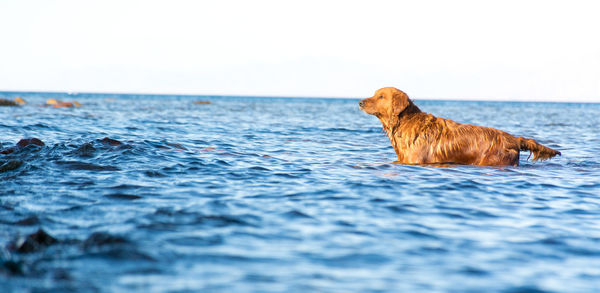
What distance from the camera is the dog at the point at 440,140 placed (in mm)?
10930

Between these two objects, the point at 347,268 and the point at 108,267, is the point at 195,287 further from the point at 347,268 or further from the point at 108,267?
the point at 347,268

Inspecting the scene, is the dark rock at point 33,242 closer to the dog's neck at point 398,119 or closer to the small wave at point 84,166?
the small wave at point 84,166

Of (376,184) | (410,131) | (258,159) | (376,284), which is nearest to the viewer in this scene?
(376,284)

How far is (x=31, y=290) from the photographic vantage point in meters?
3.81

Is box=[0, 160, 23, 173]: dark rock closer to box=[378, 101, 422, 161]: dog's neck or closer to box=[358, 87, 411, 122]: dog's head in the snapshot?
box=[358, 87, 411, 122]: dog's head

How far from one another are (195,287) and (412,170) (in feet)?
23.7

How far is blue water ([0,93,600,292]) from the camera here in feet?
13.9

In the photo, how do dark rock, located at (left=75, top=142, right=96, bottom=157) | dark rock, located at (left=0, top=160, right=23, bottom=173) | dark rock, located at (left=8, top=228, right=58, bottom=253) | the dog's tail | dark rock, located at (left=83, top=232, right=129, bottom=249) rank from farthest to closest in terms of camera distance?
dark rock, located at (left=75, top=142, right=96, bottom=157), the dog's tail, dark rock, located at (left=0, top=160, right=23, bottom=173), dark rock, located at (left=83, top=232, right=129, bottom=249), dark rock, located at (left=8, top=228, right=58, bottom=253)

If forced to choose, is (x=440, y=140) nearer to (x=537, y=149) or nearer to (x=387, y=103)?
(x=387, y=103)

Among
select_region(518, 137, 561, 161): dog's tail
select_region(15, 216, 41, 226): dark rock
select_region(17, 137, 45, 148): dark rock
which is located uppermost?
select_region(518, 137, 561, 161): dog's tail

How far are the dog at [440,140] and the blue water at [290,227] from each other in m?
0.39

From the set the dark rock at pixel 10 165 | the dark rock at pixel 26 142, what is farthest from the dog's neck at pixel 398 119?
the dark rock at pixel 26 142

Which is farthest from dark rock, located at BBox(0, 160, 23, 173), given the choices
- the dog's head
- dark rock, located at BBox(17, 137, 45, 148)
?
the dog's head

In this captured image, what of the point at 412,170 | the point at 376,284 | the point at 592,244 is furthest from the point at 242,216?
the point at 412,170
